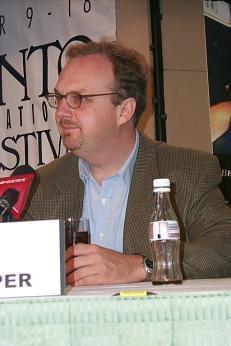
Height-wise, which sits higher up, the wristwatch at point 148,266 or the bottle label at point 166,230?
the bottle label at point 166,230

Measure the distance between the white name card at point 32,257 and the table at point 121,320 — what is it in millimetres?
72

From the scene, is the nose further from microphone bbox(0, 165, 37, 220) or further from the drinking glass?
microphone bbox(0, 165, 37, 220)

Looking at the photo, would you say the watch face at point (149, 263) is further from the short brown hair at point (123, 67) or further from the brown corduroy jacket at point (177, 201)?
the short brown hair at point (123, 67)

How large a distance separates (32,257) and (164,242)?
0.55 meters

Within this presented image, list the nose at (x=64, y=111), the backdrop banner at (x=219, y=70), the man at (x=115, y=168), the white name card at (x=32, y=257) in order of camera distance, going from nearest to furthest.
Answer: the white name card at (x=32, y=257) → the man at (x=115, y=168) → the nose at (x=64, y=111) → the backdrop banner at (x=219, y=70)

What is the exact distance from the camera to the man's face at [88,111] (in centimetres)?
188

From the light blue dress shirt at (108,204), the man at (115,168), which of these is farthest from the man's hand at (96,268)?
the light blue dress shirt at (108,204)

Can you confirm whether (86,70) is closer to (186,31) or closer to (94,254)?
(94,254)

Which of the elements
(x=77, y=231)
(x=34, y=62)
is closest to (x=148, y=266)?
(x=77, y=231)

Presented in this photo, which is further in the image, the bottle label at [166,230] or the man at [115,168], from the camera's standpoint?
the man at [115,168]

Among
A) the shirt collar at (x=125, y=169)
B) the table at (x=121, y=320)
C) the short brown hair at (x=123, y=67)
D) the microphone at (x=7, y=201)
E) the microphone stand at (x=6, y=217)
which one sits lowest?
the table at (x=121, y=320)

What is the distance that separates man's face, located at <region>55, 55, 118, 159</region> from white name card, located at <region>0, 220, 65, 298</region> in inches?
42.0

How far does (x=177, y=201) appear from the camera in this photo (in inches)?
68.9

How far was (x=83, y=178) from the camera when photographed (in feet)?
6.45
